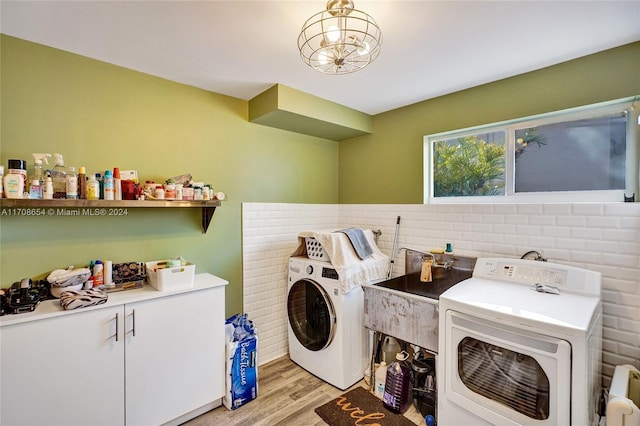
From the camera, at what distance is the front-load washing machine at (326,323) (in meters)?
2.29

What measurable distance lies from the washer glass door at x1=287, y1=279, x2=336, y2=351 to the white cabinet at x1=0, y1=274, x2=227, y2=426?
2.37 feet

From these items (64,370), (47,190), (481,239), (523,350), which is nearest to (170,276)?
(64,370)

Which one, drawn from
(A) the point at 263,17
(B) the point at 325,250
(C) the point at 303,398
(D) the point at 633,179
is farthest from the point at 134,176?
(D) the point at 633,179

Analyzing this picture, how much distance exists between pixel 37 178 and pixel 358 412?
8.15ft

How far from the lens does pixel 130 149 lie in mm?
2088

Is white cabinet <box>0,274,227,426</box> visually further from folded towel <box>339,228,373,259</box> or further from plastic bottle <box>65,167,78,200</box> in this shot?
folded towel <box>339,228,373,259</box>

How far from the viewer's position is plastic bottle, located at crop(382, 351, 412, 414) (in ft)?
6.70

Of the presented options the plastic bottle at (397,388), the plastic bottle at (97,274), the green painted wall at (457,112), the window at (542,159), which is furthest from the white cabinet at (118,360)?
the window at (542,159)

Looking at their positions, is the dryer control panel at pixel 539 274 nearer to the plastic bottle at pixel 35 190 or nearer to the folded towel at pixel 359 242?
the folded towel at pixel 359 242

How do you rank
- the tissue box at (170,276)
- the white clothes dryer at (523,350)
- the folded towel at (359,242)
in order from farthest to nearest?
the folded towel at (359,242)
the tissue box at (170,276)
the white clothes dryer at (523,350)

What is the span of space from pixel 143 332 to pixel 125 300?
23 centimetres

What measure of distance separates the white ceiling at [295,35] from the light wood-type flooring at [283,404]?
7.97ft

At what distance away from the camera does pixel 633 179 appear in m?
1.80

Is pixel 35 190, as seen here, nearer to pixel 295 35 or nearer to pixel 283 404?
pixel 295 35
